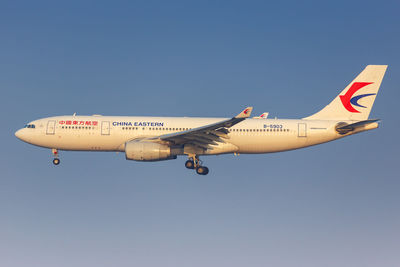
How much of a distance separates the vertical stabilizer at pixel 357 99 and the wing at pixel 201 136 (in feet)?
30.9

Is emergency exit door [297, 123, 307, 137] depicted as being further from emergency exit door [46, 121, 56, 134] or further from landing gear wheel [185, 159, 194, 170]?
emergency exit door [46, 121, 56, 134]

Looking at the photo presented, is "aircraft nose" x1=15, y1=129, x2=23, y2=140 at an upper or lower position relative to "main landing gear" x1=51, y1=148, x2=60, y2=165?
upper

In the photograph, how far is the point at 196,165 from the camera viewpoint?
46.3 m

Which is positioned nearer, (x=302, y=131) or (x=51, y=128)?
(x=302, y=131)

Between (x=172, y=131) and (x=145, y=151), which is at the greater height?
(x=172, y=131)

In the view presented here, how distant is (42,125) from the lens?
156 ft

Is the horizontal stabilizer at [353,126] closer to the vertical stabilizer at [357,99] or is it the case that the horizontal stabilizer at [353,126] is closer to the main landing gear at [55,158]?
the vertical stabilizer at [357,99]

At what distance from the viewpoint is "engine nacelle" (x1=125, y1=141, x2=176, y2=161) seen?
43.3 metres

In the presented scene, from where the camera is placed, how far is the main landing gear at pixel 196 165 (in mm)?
46156

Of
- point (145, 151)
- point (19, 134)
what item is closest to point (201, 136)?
point (145, 151)

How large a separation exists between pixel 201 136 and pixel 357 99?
48.9ft

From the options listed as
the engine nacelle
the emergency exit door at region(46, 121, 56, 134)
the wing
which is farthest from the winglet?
the emergency exit door at region(46, 121, 56, 134)

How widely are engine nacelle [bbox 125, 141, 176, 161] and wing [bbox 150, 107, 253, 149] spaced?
0.95 m

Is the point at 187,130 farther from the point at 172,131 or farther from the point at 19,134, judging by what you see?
the point at 19,134
